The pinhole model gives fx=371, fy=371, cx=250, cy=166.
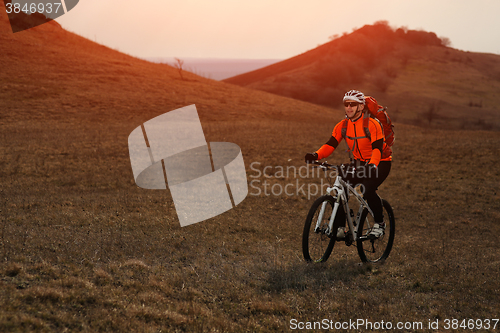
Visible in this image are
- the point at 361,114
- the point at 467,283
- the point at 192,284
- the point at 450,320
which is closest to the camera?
the point at 450,320

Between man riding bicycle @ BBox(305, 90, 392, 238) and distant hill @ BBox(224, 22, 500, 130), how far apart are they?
66.8m

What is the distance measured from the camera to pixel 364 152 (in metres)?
6.56

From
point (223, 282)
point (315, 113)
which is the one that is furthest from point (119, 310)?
point (315, 113)

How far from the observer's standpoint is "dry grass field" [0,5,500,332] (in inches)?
175

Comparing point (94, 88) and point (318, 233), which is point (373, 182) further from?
point (94, 88)

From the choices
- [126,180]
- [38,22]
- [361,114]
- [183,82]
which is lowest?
[126,180]

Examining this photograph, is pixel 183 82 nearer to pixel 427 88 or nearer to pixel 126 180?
pixel 126 180

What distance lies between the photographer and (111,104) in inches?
1642

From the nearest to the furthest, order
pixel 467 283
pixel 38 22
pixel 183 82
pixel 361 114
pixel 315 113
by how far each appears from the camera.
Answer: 1. pixel 467 283
2. pixel 361 114
3. pixel 315 113
4. pixel 183 82
5. pixel 38 22

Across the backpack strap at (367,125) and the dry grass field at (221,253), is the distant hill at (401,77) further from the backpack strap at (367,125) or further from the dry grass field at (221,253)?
the backpack strap at (367,125)

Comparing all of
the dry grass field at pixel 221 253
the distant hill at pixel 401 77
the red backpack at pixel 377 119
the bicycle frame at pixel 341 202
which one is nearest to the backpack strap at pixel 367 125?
the red backpack at pixel 377 119

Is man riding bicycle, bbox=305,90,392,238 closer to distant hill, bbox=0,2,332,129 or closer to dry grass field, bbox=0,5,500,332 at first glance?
dry grass field, bbox=0,5,500,332

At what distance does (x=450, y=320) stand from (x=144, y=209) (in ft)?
27.0

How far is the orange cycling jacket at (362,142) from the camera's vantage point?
622 centimetres
